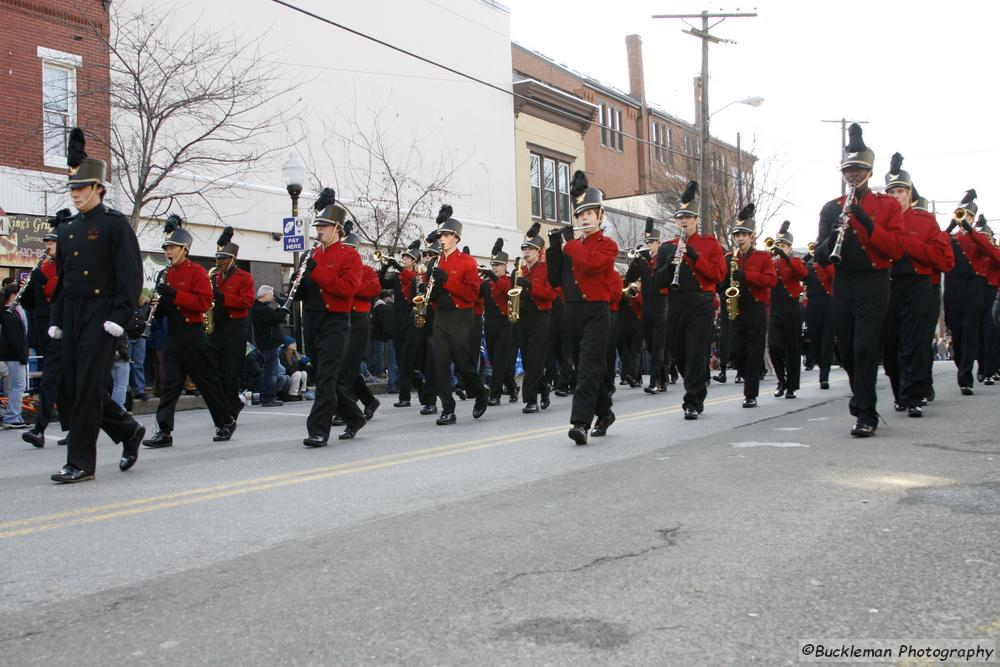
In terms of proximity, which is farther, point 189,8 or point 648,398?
point 189,8

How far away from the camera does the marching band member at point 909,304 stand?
10.3 meters

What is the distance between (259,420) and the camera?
13891 mm

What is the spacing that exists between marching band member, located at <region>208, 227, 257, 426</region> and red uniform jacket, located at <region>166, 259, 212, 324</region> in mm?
888

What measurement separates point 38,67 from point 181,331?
453 inches

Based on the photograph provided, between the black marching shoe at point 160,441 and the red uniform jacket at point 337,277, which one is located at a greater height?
the red uniform jacket at point 337,277

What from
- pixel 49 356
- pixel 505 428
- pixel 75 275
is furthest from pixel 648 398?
pixel 75 275

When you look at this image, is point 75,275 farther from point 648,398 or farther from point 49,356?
point 648,398

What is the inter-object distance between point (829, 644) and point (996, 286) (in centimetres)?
1224

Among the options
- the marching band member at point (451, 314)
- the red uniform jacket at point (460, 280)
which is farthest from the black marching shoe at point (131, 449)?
the red uniform jacket at point (460, 280)

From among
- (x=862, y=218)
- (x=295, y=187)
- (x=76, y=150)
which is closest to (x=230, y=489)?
(x=76, y=150)

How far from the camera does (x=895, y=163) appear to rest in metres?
10.6

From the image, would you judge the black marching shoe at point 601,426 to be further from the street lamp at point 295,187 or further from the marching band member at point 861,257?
the street lamp at point 295,187

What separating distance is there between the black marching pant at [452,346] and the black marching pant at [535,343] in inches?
58.1

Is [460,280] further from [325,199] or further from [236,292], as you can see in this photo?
[236,292]
